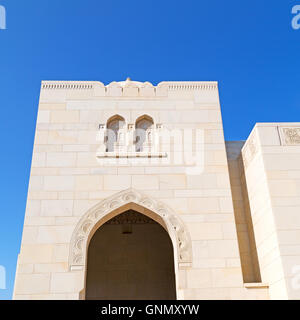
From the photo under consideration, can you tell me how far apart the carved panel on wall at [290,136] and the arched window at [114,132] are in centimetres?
308

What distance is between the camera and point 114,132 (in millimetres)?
7410

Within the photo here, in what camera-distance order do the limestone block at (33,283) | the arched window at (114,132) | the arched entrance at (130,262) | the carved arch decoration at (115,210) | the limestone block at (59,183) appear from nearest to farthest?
1. the limestone block at (33,283)
2. the carved arch decoration at (115,210)
3. the limestone block at (59,183)
4. the arched window at (114,132)
5. the arched entrance at (130,262)

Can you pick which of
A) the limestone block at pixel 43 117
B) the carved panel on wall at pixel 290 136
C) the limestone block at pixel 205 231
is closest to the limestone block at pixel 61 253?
the limestone block at pixel 205 231

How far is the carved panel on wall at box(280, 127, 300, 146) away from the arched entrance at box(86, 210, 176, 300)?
14.4ft

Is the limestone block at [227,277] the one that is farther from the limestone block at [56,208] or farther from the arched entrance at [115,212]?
the limestone block at [56,208]

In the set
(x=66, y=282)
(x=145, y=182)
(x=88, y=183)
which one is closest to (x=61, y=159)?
(x=88, y=183)

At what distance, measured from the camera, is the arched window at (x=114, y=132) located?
7.25m

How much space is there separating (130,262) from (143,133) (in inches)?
144

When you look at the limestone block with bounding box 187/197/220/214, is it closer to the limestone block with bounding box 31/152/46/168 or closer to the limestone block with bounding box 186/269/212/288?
the limestone block with bounding box 186/269/212/288

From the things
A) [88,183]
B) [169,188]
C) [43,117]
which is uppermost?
[43,117]

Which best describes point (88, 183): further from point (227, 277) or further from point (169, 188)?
point (227, 277)

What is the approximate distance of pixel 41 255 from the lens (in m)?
6.07

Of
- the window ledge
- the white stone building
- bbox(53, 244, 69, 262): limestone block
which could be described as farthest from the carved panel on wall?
bbox(53, 244, 69, 262): limestone block

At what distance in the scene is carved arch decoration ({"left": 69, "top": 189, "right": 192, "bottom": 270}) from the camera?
614cm
